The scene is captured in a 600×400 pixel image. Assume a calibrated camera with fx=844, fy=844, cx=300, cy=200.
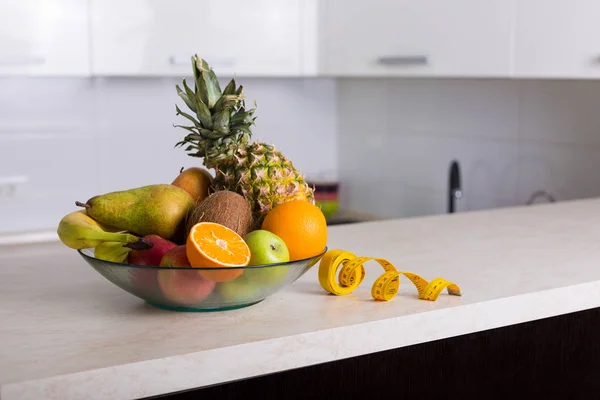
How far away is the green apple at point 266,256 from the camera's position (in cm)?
101

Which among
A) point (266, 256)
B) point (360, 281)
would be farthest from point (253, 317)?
point (360, 281)

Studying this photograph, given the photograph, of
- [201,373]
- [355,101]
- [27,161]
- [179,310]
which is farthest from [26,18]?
[201,373]

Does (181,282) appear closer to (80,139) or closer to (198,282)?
(198,282)

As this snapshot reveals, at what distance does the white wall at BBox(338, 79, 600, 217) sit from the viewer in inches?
101

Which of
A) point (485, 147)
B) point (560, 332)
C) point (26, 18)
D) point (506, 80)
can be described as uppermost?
point (26, 18)

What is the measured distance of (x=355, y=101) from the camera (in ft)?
11.8

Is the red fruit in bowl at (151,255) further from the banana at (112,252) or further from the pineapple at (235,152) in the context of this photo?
the pineapple at (235,152)

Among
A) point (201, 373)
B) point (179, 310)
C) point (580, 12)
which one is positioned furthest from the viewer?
point (580, 12)

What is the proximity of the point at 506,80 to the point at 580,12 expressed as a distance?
2.60 ft

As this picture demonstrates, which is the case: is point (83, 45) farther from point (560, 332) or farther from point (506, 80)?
point (560, 332)

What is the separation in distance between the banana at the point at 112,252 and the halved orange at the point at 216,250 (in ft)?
0.34

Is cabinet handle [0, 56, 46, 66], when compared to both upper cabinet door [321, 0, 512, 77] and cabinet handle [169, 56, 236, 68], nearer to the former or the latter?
cabinet handle [169, 56, 236, 68]

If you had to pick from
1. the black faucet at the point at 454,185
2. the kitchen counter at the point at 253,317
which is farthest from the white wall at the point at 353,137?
the kitchen counter at the point at 253,317

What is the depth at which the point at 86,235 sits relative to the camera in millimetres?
1059
